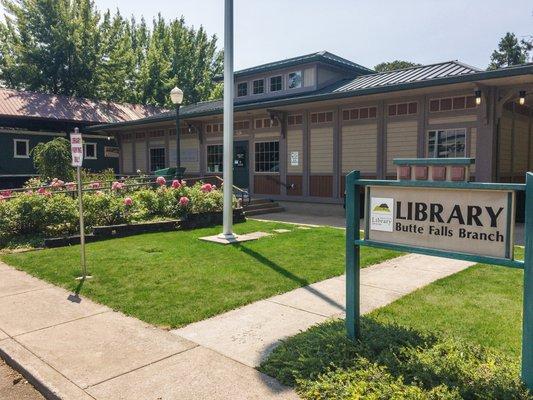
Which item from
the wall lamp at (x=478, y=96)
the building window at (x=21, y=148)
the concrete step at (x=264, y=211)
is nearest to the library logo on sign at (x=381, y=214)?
the wall lamp at (x=478, y=96)

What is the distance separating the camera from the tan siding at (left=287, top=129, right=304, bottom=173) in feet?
53.4

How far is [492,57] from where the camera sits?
5644 centimetres

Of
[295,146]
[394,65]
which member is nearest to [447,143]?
[295,146]

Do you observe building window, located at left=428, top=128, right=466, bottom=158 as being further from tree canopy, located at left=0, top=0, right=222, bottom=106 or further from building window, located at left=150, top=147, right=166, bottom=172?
tree canopy, located at left=0, top=0, right=222, bottom=106

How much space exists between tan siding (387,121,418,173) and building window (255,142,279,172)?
15.3 feet

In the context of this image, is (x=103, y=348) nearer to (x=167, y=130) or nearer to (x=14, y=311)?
(x=14, y=311)

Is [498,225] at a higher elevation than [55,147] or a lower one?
lower

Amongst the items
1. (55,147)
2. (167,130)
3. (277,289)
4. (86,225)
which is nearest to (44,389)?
(277,289)

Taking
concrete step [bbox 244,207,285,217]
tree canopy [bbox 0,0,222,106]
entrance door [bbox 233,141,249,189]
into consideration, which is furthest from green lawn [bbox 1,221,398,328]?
tree canopy [bbox 0,0,222,106]

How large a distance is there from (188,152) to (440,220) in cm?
1832

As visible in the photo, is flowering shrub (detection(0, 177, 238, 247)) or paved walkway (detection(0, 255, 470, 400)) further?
flowering shrub (detection(0, 177, 238, 247))

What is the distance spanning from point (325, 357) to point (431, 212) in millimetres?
1444

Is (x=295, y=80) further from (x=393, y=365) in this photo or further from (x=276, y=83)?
(x=393, y=365)

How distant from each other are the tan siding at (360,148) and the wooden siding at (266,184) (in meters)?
3.06
